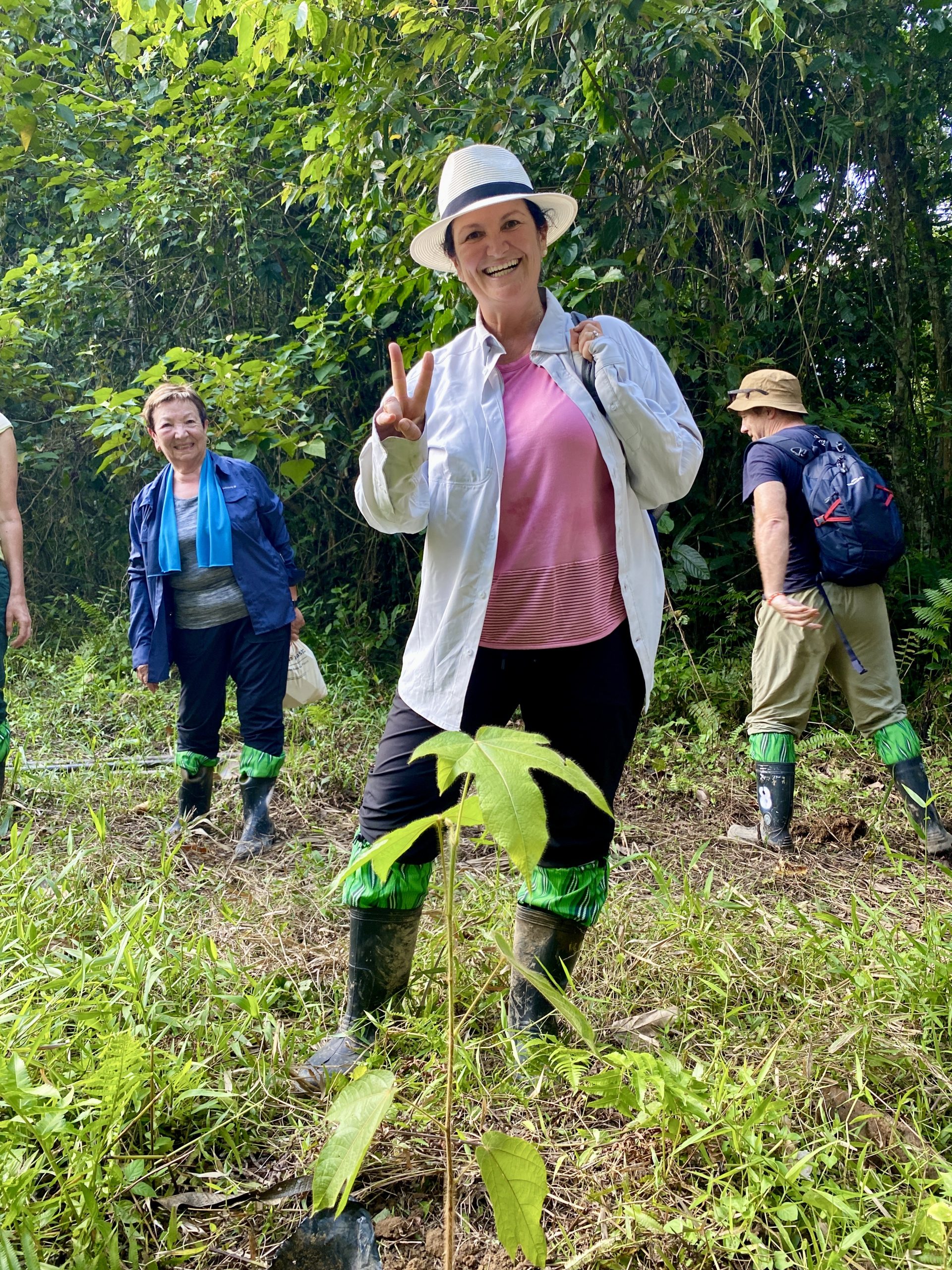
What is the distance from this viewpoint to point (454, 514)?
79.6 inches

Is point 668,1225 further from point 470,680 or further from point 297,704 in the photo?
point 297,704

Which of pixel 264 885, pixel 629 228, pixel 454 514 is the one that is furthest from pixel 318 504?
pixel 454 514

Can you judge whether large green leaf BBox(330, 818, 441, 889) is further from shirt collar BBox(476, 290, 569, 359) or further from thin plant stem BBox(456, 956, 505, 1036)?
shirt collar BBox(476, 290, 569, 359)

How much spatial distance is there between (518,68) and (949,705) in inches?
150

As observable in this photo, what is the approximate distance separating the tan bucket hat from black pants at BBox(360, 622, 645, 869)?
2197 millimetres

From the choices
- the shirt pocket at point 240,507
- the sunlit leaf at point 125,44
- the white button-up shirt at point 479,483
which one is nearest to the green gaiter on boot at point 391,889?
the white button-up shirt at point 479,483

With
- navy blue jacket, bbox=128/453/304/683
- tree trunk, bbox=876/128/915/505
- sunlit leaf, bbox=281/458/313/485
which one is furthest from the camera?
tree trunk, bbox=876/128/915/505

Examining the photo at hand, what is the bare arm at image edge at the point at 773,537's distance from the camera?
351 cm

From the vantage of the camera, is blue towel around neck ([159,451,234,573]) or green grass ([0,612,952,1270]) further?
blue towel around neck ([159,451,234,573])

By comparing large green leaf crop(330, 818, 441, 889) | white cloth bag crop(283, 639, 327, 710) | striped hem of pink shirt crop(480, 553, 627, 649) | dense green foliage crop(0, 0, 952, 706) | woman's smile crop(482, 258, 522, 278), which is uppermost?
dense green foliage crop(0, 0, 952, 706)

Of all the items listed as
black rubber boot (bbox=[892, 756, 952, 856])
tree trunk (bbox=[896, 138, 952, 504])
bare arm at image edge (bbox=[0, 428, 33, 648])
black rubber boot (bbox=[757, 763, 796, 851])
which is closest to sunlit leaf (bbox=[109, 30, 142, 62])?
bare arm at image edge (bbox=[0, 428, 33, 648])

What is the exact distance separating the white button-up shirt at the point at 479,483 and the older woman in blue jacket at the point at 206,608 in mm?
1835

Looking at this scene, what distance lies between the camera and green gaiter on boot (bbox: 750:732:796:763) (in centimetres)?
374

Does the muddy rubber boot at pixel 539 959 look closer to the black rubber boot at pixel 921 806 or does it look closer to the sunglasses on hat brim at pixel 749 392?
the black rubber boot at pixel 921 806
